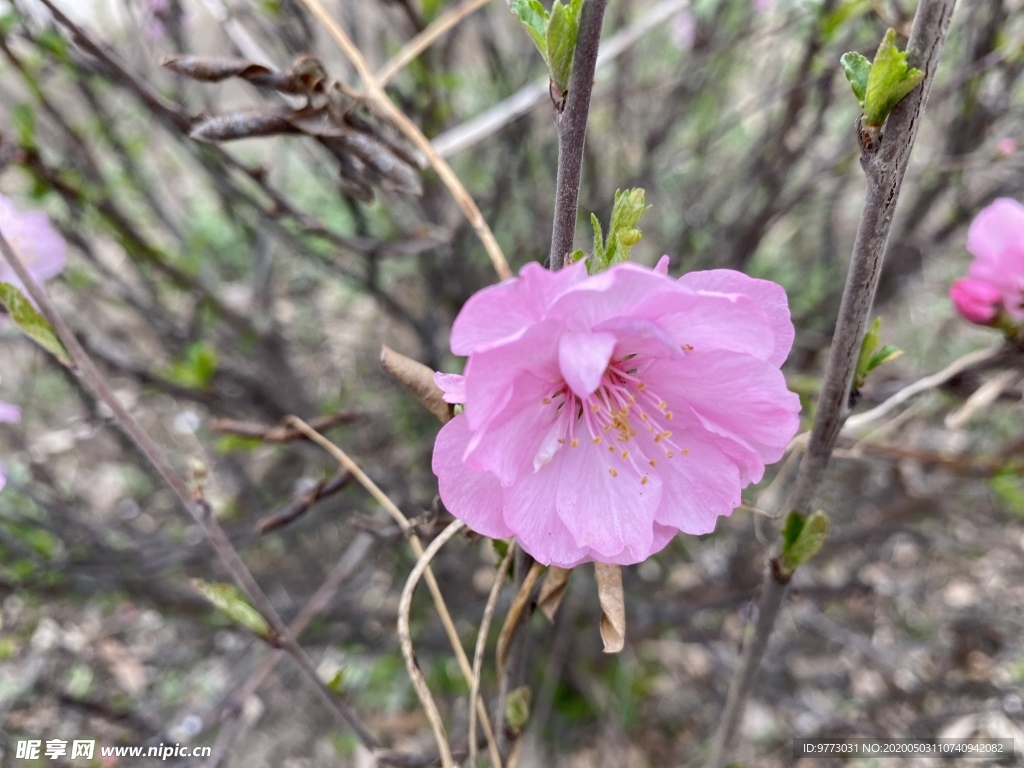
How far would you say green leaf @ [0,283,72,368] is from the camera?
2.58 ft

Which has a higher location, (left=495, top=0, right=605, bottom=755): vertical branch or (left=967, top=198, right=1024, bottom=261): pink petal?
(left=495, top=0, right=605, bottom=755): vertical branch

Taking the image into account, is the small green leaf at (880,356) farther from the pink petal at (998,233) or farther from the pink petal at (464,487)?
the pink petal at (998,233)

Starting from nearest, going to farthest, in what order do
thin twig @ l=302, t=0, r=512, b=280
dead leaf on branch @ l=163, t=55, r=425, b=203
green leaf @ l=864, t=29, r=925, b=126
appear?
green leaf @ l=864, t=29, r=925, b=126 < dead leaf on branch @ l=163, t=55, r=425, b=203 < thin twig @ l=302, t=0, r=512, b=280

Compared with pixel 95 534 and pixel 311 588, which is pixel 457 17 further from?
pixel 311 588

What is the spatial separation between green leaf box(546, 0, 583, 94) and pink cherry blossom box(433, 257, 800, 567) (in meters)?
0.19

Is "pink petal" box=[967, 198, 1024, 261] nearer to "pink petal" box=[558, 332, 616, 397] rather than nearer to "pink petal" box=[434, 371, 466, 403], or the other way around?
"pink petal" box=[558, 332, 616, 397]

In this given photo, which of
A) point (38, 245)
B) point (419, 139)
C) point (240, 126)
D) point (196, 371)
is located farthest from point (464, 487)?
point (38, 245)

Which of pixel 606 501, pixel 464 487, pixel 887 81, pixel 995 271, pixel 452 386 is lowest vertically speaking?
pixel 995 271

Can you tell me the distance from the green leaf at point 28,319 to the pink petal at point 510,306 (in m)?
0.53

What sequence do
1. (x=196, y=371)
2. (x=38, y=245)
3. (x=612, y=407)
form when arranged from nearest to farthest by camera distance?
(x=612, y=407), (x=38, y=245), (x=196, y=371)

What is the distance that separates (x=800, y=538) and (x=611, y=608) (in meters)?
0.24

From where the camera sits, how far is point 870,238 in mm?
629

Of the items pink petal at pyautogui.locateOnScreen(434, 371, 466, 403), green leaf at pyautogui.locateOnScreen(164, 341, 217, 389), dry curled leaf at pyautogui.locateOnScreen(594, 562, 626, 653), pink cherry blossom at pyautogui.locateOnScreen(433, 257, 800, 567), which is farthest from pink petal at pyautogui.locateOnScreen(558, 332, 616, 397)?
green leaf at pyautogui.locateOnScreen(164, 341, 217, 389)

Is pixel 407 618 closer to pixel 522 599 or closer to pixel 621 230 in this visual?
pixel 522 599
